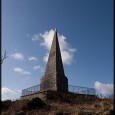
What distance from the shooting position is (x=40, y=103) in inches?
729

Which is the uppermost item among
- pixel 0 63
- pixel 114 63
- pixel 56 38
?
pixel 56 38

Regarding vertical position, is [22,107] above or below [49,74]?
below

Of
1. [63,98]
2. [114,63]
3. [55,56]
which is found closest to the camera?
[114,63]

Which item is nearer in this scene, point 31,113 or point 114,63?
point 114,63

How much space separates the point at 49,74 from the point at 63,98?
10920 mm

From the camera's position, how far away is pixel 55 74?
4309 centimetres

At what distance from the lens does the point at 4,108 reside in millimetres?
19922

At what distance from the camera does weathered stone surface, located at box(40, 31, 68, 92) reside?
139ft

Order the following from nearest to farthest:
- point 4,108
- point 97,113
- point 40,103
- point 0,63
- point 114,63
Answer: point 114,63, point 97,113, point 0,63, point 40,103, point 4,108

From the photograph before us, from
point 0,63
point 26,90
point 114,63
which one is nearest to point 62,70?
point 26,90

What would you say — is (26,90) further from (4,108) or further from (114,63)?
(114,63)

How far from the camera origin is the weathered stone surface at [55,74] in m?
42.2

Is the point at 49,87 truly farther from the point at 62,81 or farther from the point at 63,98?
the point at 63,98

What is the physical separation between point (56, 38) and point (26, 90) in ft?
39.3
